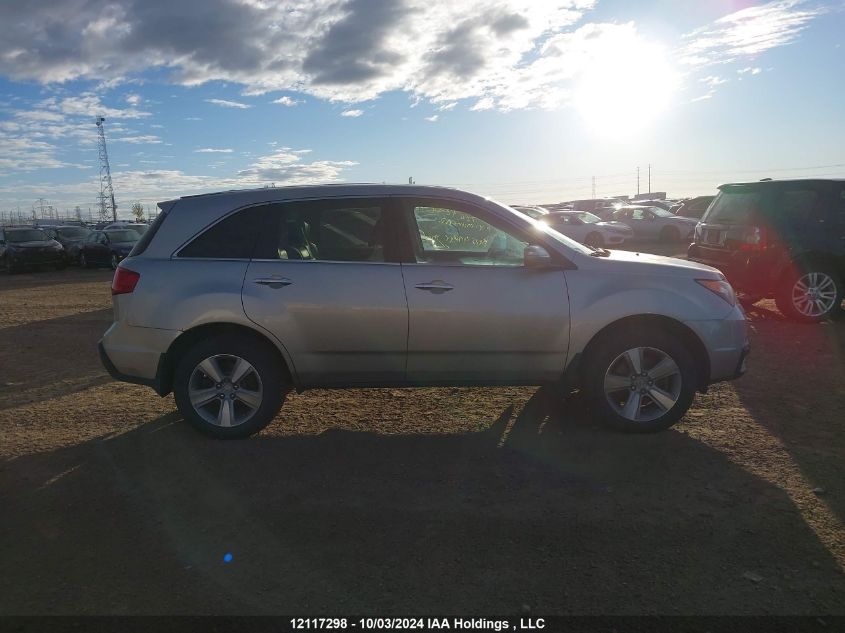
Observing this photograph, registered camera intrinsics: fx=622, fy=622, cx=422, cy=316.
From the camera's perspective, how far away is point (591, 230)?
75.7ft

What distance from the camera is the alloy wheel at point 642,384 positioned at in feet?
14.5

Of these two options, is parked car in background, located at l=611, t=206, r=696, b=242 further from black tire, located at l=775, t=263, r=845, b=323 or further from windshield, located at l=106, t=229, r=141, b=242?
windshield, located at l=106, t=229, r=141, b=242

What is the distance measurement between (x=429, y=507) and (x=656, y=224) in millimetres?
24985

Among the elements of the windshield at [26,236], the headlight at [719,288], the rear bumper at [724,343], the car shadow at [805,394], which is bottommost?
the car shadow at [805,394]

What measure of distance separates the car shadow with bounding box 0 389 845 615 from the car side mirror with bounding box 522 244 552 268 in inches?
49.5

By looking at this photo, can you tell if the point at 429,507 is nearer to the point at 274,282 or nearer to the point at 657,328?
the point at 274,282

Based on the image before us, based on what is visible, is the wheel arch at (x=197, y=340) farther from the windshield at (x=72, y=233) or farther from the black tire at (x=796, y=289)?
the windshield at (x=72, y=233)

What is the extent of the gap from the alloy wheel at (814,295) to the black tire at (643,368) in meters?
4.67

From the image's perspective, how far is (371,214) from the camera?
14.9 ft

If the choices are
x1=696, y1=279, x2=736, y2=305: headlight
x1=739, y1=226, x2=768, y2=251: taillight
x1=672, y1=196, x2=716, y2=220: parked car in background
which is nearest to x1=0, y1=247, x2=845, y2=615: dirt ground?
x1=696, y1=279, x2=736, y2=305: headlight

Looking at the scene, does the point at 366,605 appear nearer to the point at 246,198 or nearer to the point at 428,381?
the point at 428,381

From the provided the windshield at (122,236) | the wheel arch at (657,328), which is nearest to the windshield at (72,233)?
the windshield at (122,236)

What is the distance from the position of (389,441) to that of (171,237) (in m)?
2.15

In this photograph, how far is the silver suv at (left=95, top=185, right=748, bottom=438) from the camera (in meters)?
4.33
